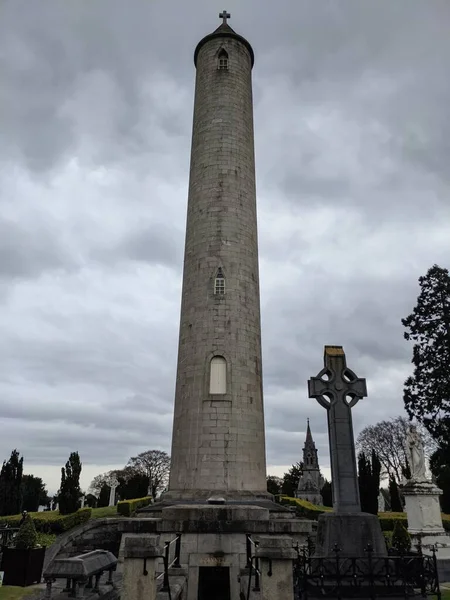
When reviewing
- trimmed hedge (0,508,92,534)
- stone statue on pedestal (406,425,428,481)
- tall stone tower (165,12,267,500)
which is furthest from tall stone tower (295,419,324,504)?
tall stone tower (165,12,267,500)

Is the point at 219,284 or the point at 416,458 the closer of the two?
the point at 219,284

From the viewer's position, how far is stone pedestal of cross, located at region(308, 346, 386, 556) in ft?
34.0

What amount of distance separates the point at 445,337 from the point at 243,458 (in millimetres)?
20760

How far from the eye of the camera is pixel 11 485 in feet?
137

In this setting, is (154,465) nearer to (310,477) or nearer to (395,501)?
(310,477)

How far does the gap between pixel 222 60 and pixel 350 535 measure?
74.4ft

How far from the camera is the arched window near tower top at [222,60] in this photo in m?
24.2

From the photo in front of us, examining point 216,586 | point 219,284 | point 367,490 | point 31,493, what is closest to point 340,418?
point 216,586

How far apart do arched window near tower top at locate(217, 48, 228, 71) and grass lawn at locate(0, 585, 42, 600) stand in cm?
2322

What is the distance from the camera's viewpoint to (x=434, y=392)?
1257 inches

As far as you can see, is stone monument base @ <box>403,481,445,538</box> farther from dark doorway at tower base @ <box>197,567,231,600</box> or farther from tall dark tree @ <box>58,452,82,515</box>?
Result: tall dark tree @ <box>58,452,82,515</box>

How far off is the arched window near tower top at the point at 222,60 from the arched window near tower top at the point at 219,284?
1146 centimetres

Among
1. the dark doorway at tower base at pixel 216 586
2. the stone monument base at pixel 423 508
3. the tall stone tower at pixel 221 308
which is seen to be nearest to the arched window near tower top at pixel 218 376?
the tall stone tower at pixel 221 308

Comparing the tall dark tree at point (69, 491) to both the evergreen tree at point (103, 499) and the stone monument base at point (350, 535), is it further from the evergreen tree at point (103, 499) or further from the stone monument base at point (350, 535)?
the stone monument base at point (350, 535)
